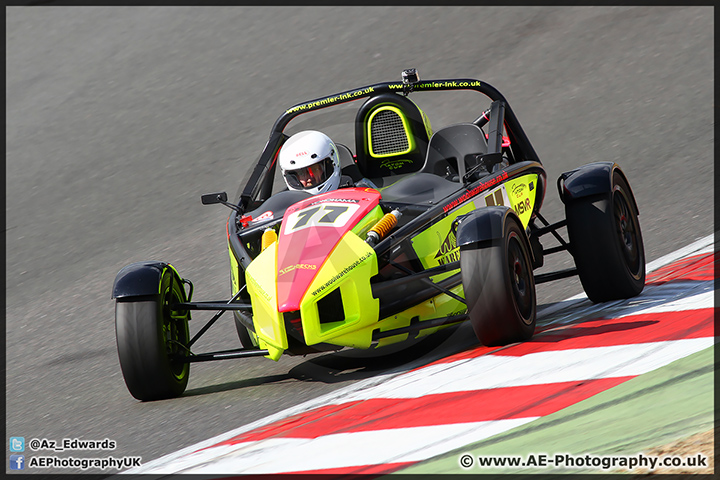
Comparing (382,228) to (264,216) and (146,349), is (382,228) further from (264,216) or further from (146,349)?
(146,349)

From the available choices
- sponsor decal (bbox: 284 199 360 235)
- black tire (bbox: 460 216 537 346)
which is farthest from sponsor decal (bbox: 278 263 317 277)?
black tire (bbox: 460 216 537 346)

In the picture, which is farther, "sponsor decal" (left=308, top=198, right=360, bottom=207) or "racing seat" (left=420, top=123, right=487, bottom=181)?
"racing seat" (left=420, top=123, right=487, bottom=181)

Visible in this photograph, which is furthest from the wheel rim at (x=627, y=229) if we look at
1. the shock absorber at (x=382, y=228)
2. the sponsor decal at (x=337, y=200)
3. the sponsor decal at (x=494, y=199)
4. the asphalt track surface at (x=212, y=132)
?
the sponsor decal at (x=337, y=200)

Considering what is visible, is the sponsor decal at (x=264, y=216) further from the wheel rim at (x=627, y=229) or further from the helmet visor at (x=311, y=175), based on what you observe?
the wheel rim at (x=627, y=229)

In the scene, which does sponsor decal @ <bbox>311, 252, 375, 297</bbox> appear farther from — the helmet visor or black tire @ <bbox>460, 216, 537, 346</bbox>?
the helmet visor

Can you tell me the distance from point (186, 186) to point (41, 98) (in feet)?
15.0

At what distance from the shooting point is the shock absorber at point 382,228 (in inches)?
201

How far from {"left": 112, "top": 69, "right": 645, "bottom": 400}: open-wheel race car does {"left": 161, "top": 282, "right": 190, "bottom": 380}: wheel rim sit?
0.04 feet

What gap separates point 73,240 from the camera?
10.1 meters

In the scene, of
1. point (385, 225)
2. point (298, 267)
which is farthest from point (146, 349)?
point (385, 225)

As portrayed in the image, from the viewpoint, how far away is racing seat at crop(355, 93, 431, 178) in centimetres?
674

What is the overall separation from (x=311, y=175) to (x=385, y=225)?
0.84 metres

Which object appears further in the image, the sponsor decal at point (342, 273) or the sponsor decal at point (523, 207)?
the sponsor decal at point (523, 207)

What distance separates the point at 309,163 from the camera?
5.84 meters
